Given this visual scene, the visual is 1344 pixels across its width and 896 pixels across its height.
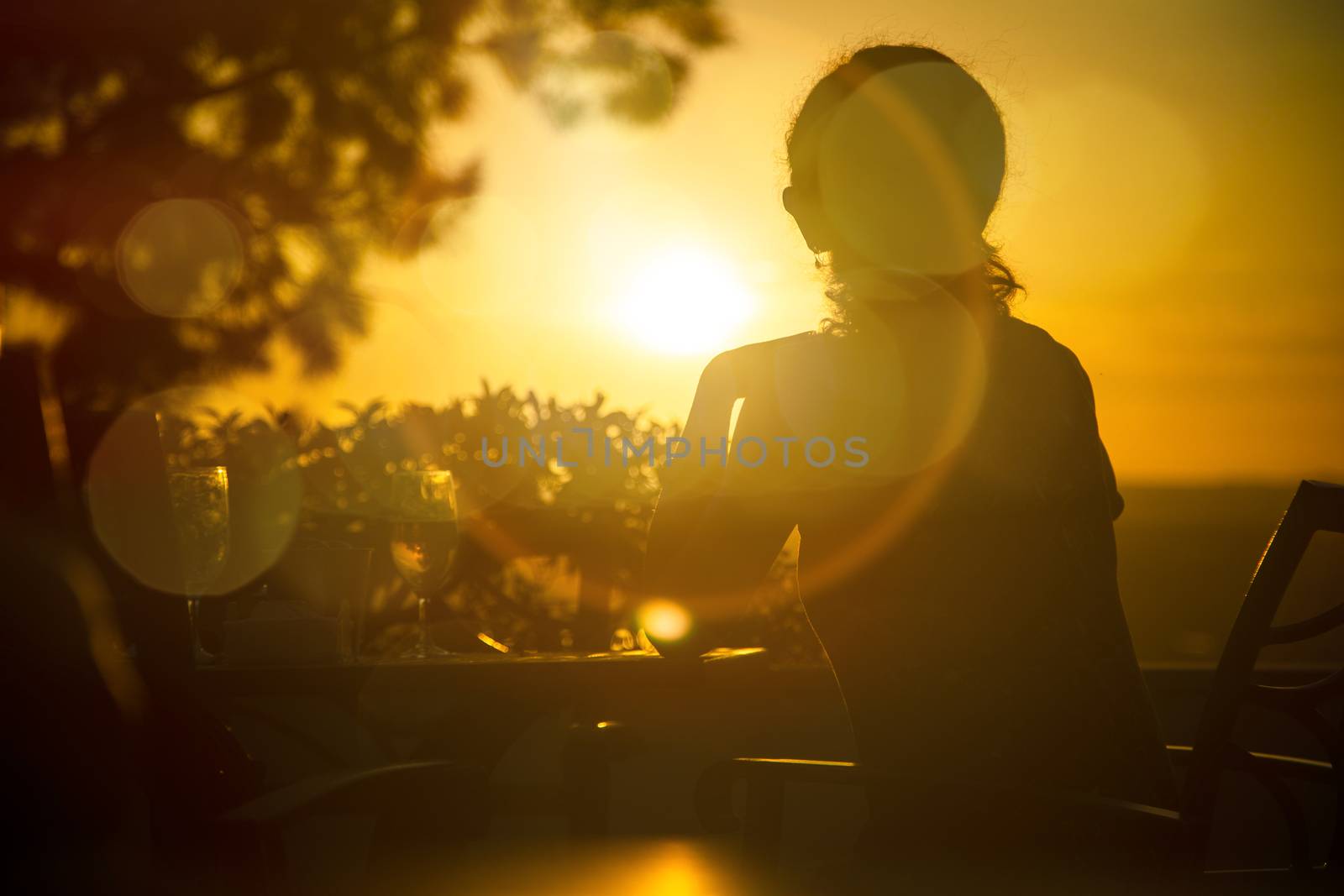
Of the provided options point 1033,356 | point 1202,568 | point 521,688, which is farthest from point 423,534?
point 1202,568

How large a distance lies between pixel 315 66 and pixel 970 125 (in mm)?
3909

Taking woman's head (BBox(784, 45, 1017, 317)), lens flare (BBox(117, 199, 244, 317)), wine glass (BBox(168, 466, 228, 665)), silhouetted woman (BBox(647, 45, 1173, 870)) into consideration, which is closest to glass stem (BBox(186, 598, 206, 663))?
wine glass (BBox(168, 466, 228, 665))

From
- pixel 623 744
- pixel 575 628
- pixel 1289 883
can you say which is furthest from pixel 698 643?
pixel 575 628

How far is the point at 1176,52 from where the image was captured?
5.41m

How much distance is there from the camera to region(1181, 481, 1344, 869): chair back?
3.82ft

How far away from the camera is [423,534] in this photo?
1.96 m

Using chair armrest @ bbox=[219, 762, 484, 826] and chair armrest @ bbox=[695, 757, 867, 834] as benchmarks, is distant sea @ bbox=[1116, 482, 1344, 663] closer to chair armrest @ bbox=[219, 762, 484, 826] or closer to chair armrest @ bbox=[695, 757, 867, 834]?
chair armrest @ bbox=[695, 757, 867, 834]

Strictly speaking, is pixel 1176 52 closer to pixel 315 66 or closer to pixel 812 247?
pixel 315 66

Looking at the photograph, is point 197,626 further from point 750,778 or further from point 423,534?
point 750,778

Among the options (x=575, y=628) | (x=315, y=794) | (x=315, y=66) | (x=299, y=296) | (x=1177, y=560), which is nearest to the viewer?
(x=315, y=794)

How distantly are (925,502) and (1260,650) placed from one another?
38 centimetres

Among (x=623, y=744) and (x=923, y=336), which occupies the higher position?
(x=923, y=336)

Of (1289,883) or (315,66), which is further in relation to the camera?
(315,66)

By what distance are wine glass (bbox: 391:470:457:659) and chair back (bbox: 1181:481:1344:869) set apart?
1.18 metres
